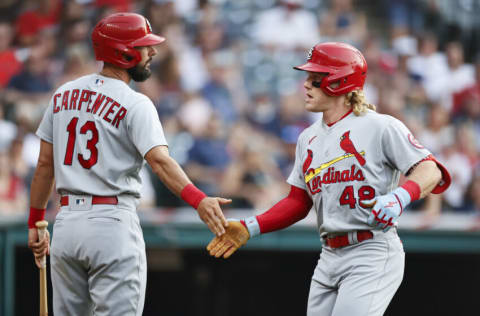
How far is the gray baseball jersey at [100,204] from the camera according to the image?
145 inches

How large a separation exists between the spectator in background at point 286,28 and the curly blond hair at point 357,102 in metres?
5.09

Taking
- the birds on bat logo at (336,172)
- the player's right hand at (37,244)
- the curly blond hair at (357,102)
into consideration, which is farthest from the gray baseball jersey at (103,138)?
the curly blond hair at (357,102)

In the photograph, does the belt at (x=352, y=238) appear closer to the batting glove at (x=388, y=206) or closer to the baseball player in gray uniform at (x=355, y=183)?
the baseball player in gray uniform at (x=355, y=183)

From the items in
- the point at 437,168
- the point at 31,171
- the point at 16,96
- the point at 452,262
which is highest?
the point at 437,168

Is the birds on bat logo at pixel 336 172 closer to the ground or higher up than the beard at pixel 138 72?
closer to the ground

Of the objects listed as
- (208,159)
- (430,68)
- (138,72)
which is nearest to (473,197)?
(430,68)

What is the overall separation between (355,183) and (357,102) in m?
0.49

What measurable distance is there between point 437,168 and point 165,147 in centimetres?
138

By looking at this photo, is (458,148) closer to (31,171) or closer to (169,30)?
(169,30)

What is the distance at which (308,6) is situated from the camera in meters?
9.27

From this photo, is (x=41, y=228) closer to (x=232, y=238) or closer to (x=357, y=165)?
(x=232, y=238)

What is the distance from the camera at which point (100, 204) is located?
375cm

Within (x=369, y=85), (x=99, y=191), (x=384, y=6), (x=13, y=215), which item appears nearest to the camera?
(x=99, y=191)

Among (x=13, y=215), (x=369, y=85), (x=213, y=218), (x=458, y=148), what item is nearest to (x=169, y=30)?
(x=369, y=85)
